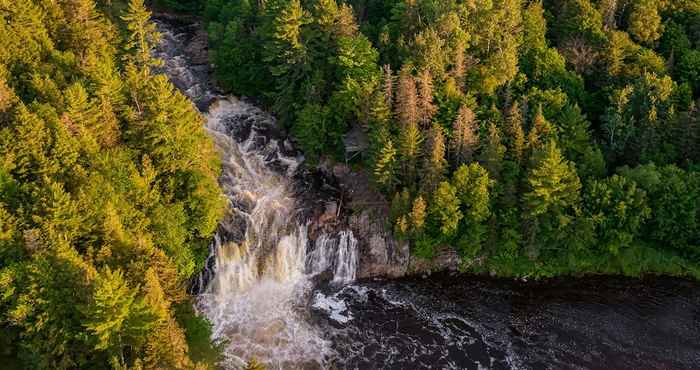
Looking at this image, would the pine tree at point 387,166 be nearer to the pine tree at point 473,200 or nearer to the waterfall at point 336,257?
the pine tree at point 473,200

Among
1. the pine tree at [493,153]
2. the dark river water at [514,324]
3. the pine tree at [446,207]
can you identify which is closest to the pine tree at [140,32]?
the pine tree at [446,207]

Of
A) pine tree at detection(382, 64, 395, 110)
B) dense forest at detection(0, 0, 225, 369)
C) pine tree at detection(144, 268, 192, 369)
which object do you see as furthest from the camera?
pine tree at detection(382, 64, 395, 110)

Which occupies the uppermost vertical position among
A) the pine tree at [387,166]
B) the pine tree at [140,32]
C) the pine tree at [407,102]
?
the pine tree at [140,32]

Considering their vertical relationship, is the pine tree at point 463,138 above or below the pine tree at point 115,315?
above

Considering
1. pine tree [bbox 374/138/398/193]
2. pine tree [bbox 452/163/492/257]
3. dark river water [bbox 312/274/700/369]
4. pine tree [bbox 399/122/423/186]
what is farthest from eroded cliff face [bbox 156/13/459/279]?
pine tree [bbox 399/122/423/186]

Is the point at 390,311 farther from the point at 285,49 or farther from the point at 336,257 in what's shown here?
the point at 285,49

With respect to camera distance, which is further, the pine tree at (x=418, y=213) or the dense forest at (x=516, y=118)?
the dense forest at (x=516, y=118)

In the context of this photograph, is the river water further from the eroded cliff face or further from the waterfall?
the eroded cliff face
